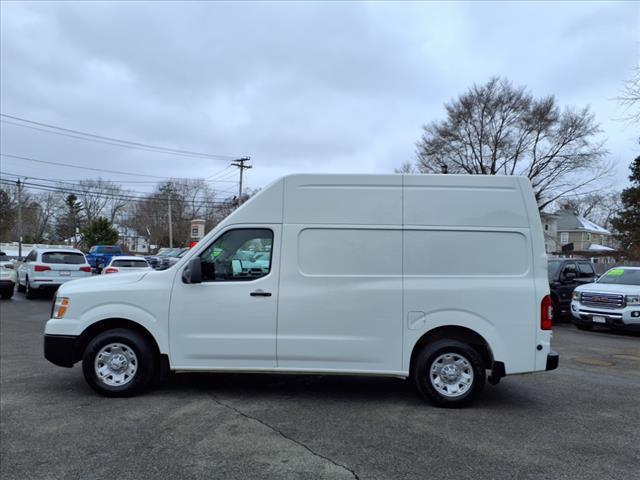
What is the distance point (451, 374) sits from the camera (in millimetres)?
5410

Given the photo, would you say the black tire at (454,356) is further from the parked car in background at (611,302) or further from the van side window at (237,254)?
the parked car in background at (611,302)

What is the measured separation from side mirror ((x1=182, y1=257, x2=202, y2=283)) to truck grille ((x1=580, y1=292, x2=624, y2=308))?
33.8 feet

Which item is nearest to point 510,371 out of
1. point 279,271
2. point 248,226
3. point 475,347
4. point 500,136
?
point 475,347

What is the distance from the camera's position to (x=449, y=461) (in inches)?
158

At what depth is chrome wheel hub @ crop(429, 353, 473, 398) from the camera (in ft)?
17.7

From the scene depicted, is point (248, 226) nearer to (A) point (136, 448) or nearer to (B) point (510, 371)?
(A) point (136, 448)

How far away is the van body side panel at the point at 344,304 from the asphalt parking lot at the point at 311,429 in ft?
1.82

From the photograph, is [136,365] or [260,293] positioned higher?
[260,293]

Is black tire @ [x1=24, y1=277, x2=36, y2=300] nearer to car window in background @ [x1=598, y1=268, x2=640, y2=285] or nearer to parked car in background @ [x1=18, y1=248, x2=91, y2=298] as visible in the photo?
parked car in background @ [x1=18, y1=248, x2=91, y2=298]

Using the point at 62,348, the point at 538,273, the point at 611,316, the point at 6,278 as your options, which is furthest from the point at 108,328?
the point at 6,278

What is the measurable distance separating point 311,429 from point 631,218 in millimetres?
37040

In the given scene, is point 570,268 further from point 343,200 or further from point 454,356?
point 343,200

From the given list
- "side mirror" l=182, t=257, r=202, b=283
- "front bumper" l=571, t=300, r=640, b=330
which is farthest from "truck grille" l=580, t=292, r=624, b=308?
"side mirror" l=182, t=257, r=202, b=283

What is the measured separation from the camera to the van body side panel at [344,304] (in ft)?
17.8
